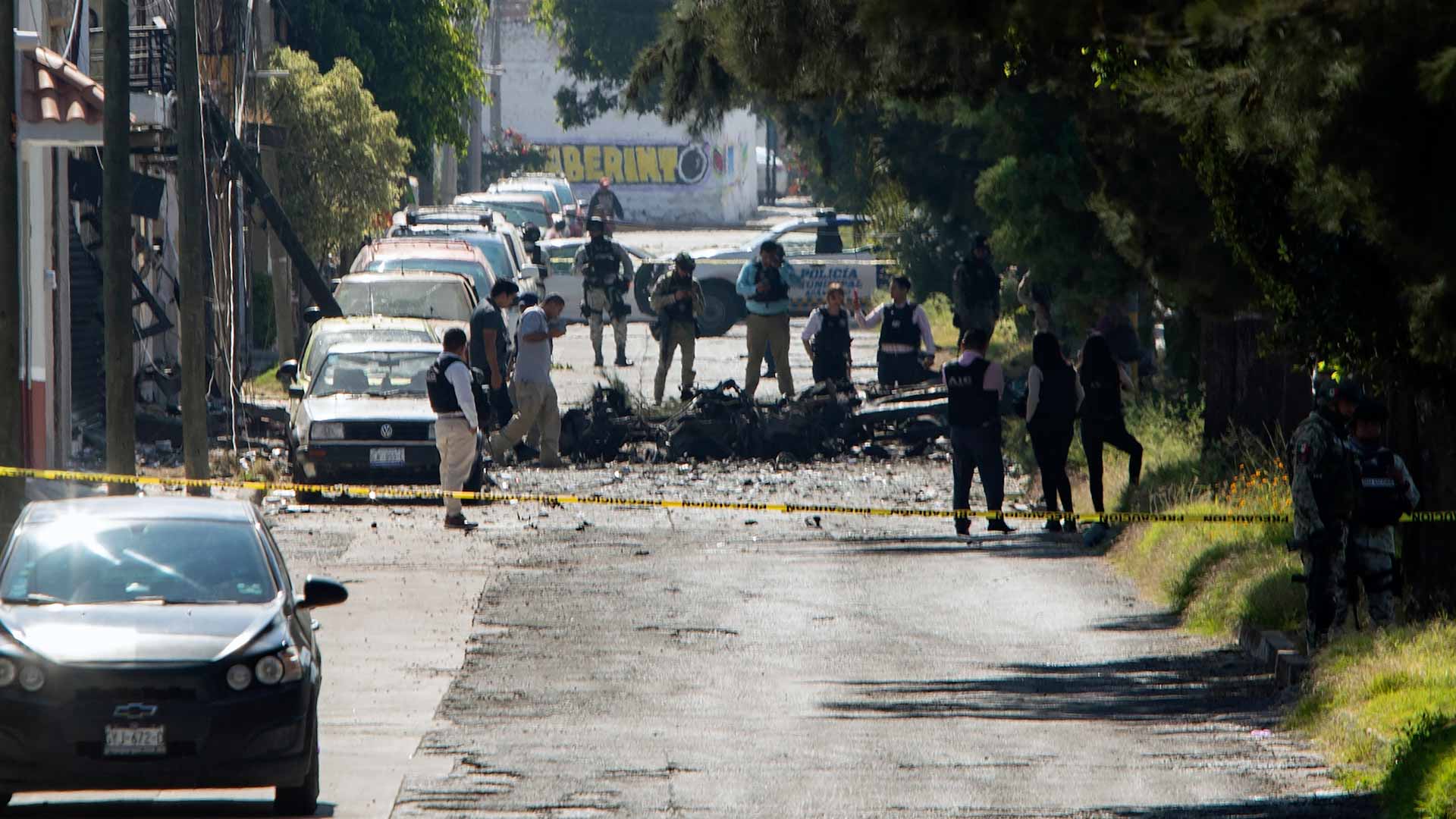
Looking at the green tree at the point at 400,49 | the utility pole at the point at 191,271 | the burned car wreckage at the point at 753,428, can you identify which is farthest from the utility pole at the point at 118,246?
the green tree at the point at 400,49

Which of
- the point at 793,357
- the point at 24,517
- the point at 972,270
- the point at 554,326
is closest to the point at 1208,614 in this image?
the point at 24,517

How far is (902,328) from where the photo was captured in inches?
1006

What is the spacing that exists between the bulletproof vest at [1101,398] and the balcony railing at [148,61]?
11977 mm

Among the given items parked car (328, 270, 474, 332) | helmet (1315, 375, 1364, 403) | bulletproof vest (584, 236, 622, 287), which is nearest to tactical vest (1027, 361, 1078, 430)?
helmet (1315, 375, 1364, 403)

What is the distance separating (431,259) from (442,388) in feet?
38.3

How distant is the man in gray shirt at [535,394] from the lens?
22.0 metres

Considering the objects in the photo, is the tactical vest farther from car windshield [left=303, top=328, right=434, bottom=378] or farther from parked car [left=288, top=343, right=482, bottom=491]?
car windshield [left=303, top=328, right=434, bottom=378]

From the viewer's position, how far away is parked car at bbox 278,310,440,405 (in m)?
22.8

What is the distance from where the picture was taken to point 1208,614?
1411 centimetres

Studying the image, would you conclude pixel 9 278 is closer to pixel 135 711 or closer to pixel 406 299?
pixel 135 711

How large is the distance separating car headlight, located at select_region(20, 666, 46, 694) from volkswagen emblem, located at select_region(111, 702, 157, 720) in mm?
308

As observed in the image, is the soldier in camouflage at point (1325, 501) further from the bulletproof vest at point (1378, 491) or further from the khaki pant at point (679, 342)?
the khaki pant at point (679, 342)

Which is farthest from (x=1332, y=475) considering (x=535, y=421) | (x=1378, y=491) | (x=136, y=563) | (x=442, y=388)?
(x=535, y=421)

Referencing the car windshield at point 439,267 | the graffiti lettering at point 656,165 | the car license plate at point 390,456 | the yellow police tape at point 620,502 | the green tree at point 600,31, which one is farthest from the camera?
the graffiti lettering at point 656,165
